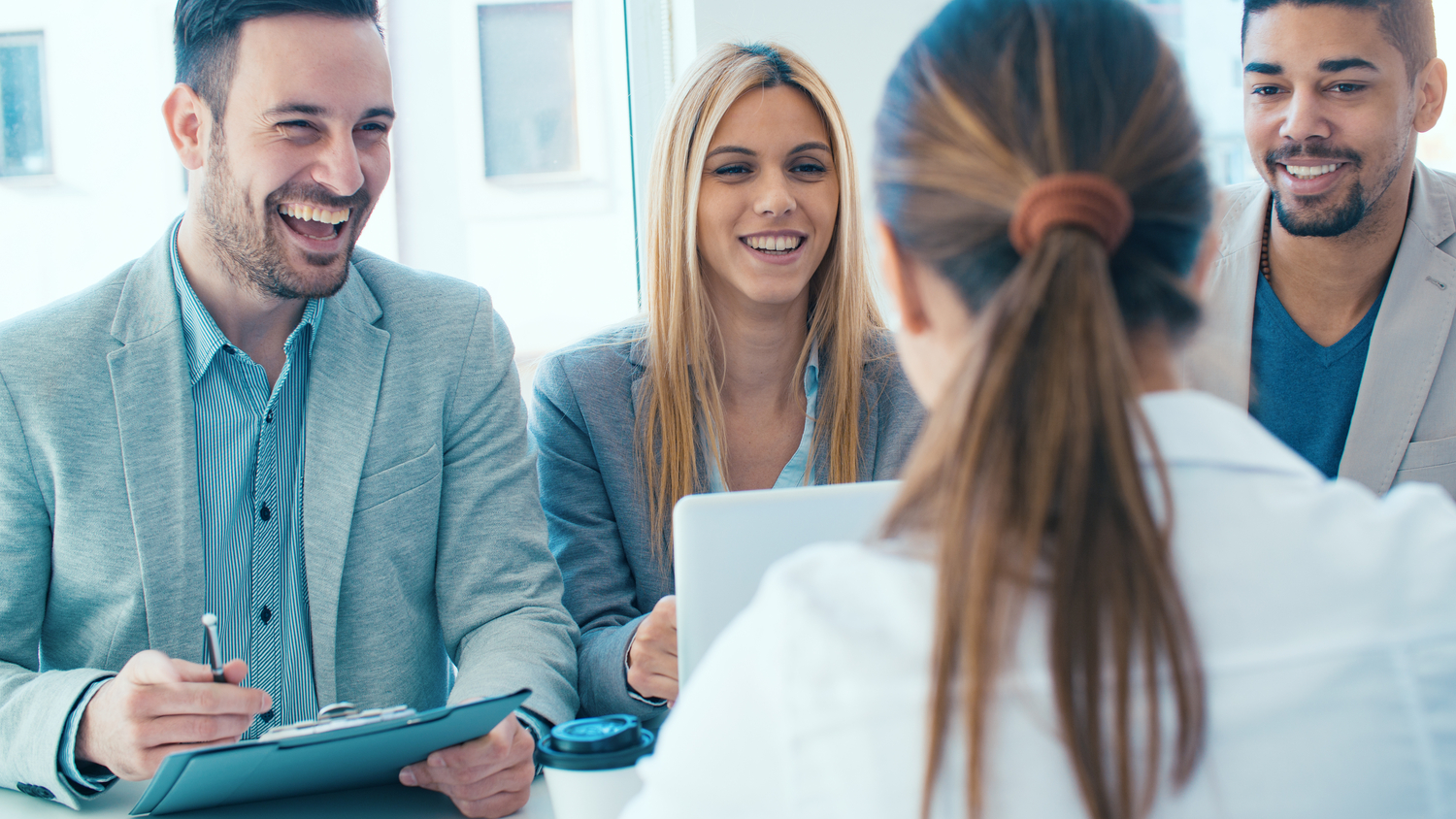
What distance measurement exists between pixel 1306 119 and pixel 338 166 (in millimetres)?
1824

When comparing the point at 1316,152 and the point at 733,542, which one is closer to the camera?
the point at 733,542

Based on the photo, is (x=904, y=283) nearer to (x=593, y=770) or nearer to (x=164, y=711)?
(x=593, y=770)

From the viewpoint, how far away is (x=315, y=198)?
5.12 feet

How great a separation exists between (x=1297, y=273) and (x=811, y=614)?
1.94m

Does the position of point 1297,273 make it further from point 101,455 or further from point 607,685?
point 101,455

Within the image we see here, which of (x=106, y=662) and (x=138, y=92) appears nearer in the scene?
(x=106, y=662)

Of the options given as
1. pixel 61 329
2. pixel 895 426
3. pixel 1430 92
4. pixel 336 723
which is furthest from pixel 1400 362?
pixel 61 329

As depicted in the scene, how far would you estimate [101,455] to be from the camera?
140cm

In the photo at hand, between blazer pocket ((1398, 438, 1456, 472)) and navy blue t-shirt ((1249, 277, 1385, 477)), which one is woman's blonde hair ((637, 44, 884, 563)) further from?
blazer pocket ((1398, 438, 1456, 472))

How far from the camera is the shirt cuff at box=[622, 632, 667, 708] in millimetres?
1402

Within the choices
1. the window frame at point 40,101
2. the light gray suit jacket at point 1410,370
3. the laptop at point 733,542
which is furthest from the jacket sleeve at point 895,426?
the window frame at point 40,101

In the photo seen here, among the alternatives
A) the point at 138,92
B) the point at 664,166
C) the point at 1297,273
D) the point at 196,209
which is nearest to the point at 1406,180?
the point at 1297,273

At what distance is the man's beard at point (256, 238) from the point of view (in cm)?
153

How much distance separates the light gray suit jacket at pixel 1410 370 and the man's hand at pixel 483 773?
4.64 ft
